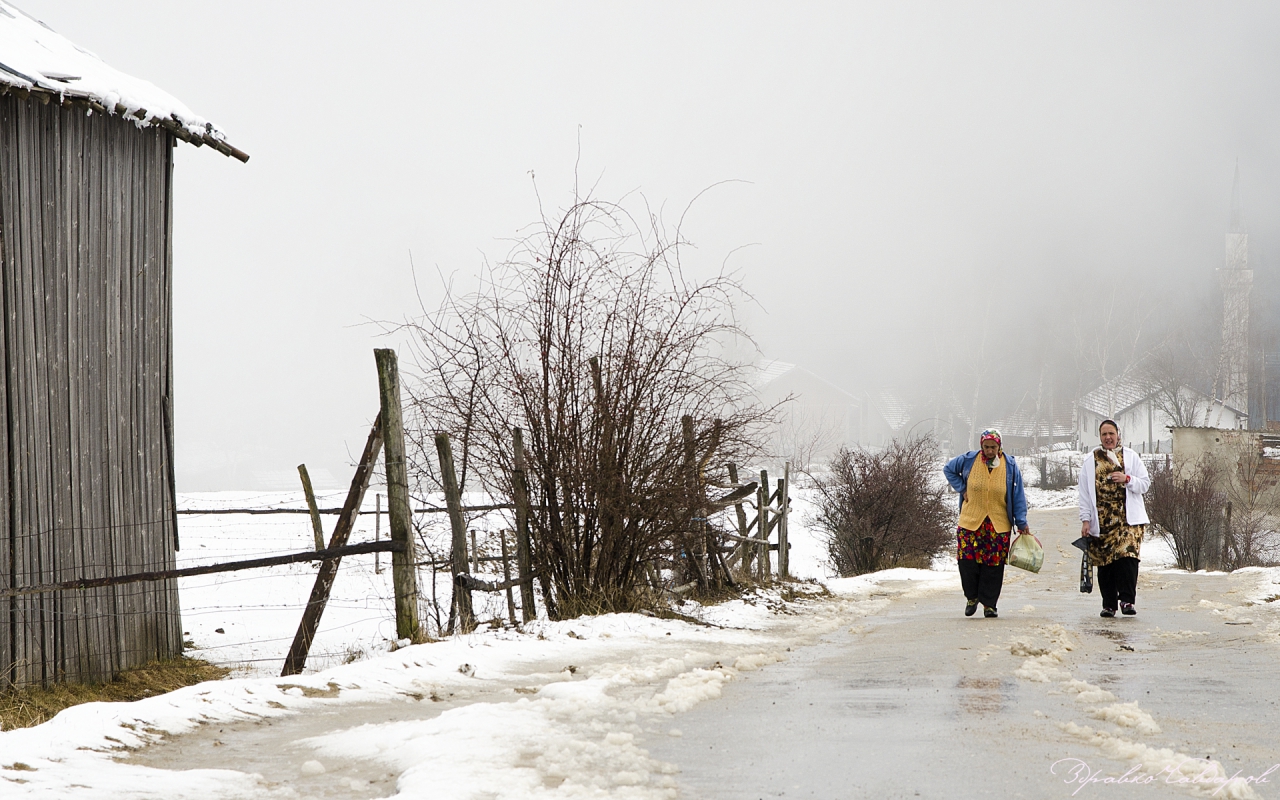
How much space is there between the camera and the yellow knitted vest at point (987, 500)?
9352mm

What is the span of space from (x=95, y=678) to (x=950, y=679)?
599 centimetres

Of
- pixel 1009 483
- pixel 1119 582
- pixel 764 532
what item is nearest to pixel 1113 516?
pixel 1119 582

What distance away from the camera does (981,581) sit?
9359 mm

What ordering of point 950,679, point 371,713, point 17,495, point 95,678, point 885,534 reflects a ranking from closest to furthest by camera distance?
point 371,713 < point 950,679 < point 17,495 < point 95,678 < point 885,534

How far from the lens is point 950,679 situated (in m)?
5.64

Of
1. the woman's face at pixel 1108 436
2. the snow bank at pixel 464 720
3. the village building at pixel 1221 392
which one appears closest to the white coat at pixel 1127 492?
the woman's face at pixel 1108 436

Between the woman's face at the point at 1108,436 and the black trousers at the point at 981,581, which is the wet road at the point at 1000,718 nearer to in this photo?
the black trousers at the point at 981,581

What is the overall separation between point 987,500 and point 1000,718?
5.15 m

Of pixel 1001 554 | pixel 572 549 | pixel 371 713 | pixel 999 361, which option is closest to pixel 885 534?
pixel 1001 554

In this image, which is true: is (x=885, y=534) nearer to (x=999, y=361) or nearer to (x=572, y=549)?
(x=572, y=549)

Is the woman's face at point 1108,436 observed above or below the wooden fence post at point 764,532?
above

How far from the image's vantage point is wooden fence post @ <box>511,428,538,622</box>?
8.40 m

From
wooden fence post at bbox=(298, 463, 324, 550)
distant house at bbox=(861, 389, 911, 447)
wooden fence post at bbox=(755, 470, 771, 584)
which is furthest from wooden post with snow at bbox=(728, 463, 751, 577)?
distant house at bbox=(861, 389, 911, 447)

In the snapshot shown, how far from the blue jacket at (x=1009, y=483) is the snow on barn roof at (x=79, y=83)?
6.80m
